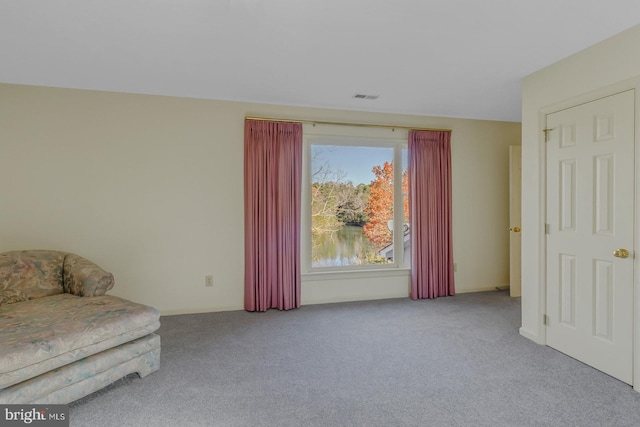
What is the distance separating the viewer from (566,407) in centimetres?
212

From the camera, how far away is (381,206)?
4637 mm

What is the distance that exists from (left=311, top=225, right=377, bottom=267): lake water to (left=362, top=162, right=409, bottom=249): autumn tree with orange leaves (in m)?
0.12

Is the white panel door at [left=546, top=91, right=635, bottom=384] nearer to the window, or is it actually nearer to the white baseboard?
the white baseboard

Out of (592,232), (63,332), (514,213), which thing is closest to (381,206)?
(514,213)

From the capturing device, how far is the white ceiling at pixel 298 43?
2.12m

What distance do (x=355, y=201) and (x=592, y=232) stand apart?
252 cm

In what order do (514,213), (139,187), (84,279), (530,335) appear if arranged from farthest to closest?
(514,213), (139,187), (530,335), (84,279)

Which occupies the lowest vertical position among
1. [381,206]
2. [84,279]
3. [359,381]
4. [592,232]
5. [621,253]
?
[359,381]

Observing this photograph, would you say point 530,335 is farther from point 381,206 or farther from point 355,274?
point 381,206

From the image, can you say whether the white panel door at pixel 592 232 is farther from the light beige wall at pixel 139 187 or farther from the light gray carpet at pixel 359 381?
the light beige wall at pixel 139 187

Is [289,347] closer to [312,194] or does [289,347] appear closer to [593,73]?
[312,194]

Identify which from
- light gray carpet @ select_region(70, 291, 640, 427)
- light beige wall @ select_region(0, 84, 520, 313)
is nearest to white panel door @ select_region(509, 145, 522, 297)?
light gray carpet @ select_region(70, 291, 640, 427)

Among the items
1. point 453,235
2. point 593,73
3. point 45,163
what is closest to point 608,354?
point 593,73

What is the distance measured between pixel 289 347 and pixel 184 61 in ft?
8.50
